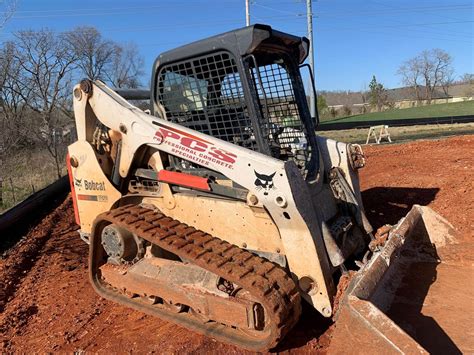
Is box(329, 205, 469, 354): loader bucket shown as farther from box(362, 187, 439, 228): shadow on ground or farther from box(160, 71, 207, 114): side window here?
box(160, 71, 207, 114): side window

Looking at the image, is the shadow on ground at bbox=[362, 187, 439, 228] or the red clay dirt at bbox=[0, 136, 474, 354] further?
the shadow on ground at bbox=[362, 187, 439, 228]

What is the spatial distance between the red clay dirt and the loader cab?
1.55 meters

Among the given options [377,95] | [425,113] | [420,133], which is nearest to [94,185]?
[420,133]

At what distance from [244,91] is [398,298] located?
2161 mm

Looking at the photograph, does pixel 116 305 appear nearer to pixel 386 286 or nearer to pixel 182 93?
pixel 182 93

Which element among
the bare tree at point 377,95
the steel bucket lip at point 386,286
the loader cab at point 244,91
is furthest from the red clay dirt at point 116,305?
the bare tree at point 377,95

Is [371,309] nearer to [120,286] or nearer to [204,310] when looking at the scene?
[204,310]

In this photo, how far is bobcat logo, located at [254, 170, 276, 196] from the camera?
3.13m

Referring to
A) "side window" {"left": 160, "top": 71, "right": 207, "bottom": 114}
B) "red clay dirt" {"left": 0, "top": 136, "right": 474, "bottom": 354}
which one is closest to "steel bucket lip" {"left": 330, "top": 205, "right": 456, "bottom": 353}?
"red clay dirt" {"left": 0, "top": 136, "right": 474, "bottom": 354}

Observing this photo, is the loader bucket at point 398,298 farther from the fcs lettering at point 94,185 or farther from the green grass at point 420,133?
the green grass at point 420,133

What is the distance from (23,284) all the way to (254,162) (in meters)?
3.52

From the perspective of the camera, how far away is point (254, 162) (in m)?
3.19

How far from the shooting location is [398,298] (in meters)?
3.62

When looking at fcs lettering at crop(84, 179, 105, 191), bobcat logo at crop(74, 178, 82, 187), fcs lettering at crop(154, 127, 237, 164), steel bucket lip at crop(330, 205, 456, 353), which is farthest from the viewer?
bobcat logo at crop(74, 178, 82, 187)
